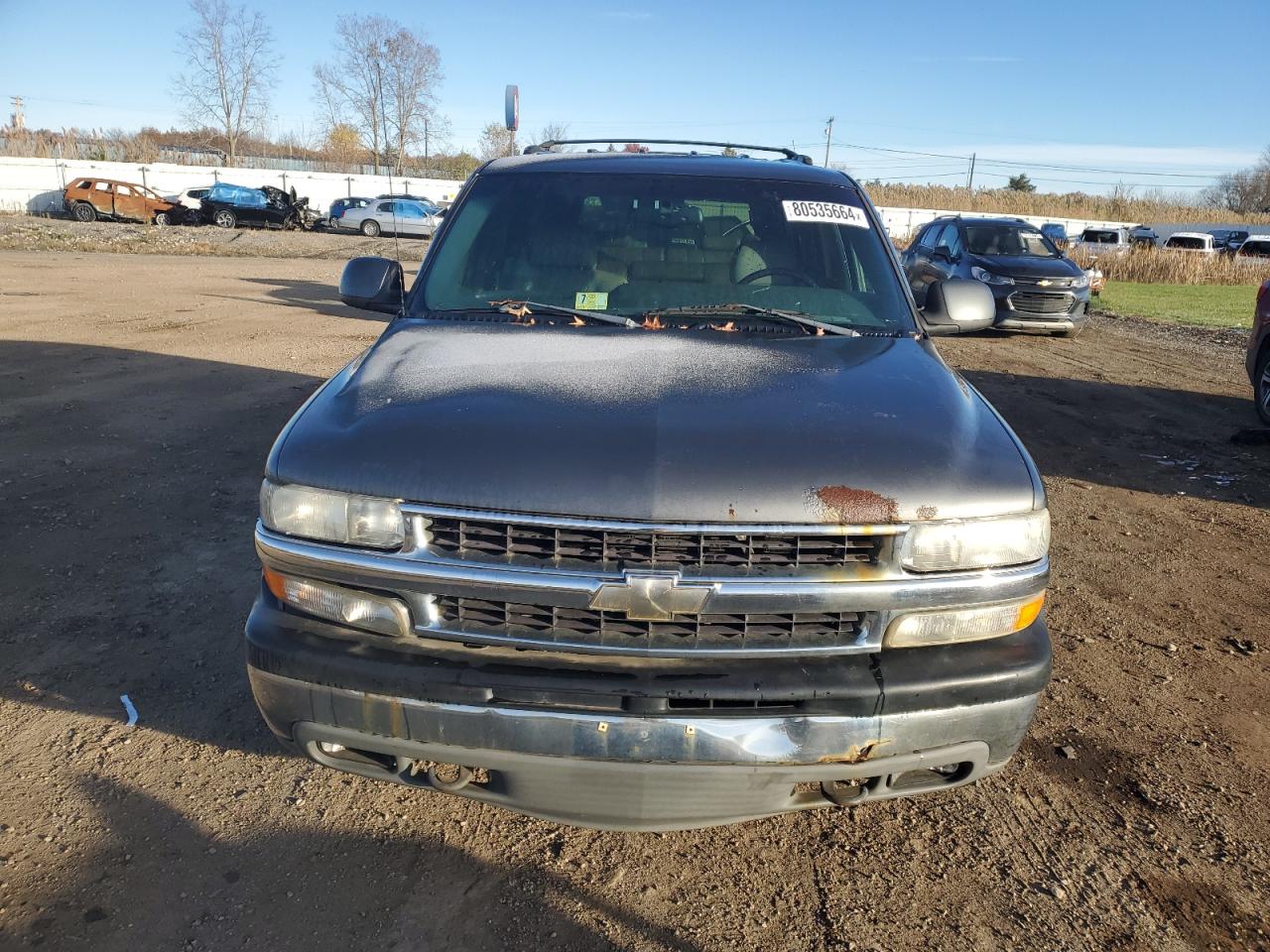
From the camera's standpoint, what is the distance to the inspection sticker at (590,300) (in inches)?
127

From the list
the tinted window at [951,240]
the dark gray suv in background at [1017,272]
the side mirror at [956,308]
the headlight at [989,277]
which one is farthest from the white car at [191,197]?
the side mirror at [956,308]

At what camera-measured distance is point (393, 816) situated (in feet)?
8.79

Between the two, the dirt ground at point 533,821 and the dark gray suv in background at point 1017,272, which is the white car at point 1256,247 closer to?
the dark gray suv in background at point 1017,272

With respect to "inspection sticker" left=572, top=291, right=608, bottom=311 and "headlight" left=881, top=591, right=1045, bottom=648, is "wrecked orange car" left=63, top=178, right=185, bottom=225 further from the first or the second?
"headlight" left=881, top=591, right=1045, bottom=648

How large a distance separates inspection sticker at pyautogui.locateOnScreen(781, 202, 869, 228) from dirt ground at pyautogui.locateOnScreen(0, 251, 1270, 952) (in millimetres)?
2015

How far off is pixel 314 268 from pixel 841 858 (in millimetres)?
21695

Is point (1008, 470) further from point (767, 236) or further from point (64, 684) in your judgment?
point (64, 684)

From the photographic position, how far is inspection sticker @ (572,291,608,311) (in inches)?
127

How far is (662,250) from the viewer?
11.2 feet

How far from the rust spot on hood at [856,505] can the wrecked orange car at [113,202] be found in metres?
→ 36.6

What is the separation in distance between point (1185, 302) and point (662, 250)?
2059 centimetres

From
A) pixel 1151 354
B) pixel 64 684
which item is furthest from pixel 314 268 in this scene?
pixel 64 684

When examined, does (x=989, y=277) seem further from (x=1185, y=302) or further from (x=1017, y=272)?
(x=1185, y=302)

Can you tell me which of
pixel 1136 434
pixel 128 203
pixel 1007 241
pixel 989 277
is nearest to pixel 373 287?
pixel 1136 434
